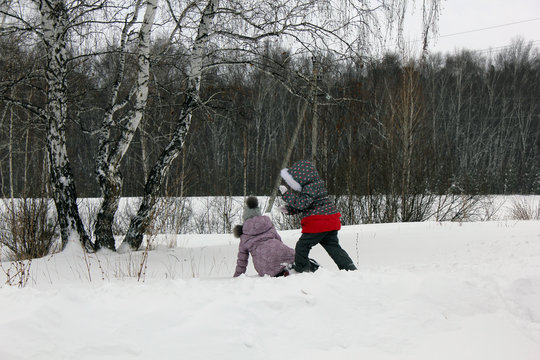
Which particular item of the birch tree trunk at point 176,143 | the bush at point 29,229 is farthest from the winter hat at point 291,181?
the bush at point 29,229

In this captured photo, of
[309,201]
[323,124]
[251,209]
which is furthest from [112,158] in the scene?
[323,124]

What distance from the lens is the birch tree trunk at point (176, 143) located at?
20.6 feet

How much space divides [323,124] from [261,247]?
24.6 ft

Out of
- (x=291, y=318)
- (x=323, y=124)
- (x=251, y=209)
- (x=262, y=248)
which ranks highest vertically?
(x=323, y=124)

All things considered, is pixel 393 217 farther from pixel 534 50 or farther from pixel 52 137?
pixel 534 50

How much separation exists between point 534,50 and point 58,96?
1639 inches

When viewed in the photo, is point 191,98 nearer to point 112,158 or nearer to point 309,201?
point 112,158

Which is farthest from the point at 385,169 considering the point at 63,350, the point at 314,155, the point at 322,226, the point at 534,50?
the point at 534,50

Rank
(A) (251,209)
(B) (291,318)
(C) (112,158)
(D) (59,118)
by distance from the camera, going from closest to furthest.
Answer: (B) (291,318)
(A) (251,209)
(D) (59,118)
(C) (112,158)

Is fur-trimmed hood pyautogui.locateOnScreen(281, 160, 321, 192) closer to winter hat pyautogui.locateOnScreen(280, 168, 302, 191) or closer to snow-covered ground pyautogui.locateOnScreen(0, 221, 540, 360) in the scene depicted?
winter hat pyautogui.locateOnScreen(280, 168, 302, 191)

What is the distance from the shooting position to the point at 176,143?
21.8ft

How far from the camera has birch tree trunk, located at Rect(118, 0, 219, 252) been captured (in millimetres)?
6270

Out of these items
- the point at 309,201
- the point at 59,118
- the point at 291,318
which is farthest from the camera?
the point at 59,118

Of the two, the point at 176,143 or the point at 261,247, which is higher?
Result: the point at 176,143
